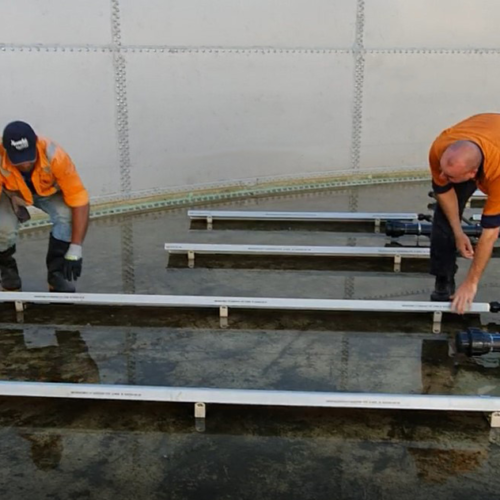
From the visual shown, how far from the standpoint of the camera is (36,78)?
5.31 m

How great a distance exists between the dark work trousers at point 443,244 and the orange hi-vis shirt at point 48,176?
212 centimetres

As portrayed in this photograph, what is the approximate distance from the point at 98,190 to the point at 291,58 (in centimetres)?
251

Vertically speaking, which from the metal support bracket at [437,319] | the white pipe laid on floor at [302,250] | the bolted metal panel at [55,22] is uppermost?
the bolted metal panel at [55,22]

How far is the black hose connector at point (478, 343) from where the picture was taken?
9.62ft

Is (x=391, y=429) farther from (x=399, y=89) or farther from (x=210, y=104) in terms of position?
(x=399, y=89)

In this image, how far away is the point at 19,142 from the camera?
3.19m

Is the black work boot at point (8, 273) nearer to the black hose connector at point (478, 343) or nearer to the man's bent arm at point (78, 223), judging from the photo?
the man's bent arm at point (78, 223)

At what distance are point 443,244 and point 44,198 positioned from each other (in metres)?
2.44

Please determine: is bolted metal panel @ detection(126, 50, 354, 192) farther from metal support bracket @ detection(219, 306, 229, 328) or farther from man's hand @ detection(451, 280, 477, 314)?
man's hand @ detection(451, 280, 477, 314)

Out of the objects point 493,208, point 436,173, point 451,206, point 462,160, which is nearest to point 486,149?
point 462,160

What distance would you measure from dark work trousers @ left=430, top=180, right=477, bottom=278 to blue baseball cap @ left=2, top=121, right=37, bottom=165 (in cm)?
231

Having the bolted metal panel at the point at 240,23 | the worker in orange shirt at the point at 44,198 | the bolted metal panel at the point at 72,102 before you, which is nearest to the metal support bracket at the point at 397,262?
the worker in orange shirt at the point at 44,198

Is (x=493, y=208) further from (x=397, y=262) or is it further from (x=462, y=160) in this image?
(x=397, y=262)

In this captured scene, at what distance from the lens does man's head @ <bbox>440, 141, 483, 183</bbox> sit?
2.83m
